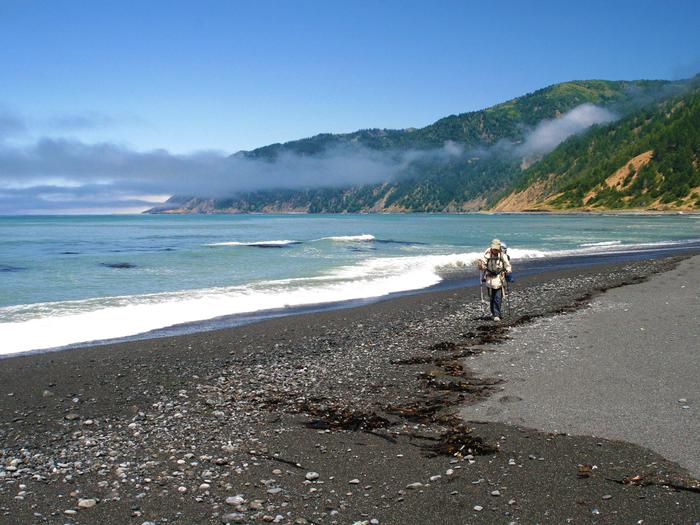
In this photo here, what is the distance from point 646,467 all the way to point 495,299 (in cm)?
978

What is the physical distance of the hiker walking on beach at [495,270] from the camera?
51.7ft

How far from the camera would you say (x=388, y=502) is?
5887 millimetres

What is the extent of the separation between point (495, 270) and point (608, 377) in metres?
6.38

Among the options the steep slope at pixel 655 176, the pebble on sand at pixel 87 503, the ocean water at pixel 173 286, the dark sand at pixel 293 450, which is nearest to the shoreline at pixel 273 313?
the ocean water at pixel 173 286

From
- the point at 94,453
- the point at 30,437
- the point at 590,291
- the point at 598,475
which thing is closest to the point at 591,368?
the point at 598,475

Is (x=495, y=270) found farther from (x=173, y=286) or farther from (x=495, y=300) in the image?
(x=173, y=286)

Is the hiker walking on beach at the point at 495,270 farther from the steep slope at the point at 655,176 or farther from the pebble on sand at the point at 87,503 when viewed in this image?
the steep slope at the point at 655,176

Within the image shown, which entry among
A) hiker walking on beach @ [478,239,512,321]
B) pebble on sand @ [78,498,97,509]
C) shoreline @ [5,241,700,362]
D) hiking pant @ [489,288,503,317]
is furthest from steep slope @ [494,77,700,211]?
pebble on sand @ [78,498,97,509]

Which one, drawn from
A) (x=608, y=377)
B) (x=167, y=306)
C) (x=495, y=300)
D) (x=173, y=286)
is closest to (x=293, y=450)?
(x=608, y=377)

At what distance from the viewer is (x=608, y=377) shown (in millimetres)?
9742

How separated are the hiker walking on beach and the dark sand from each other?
358cm

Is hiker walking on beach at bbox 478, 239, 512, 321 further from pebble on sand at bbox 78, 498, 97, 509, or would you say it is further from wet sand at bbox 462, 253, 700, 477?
pebble on sand at bbox 78, 498, 97, 509

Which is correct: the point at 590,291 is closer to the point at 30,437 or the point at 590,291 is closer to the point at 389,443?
the point at 389,443

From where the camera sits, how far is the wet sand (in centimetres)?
751
